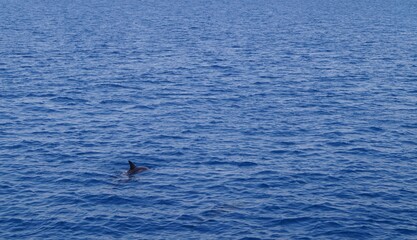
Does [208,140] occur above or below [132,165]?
above

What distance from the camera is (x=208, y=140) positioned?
5894 cm

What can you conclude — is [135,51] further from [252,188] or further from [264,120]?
[252,188]

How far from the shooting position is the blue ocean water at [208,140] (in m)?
42.1

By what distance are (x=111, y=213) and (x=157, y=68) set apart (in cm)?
5084

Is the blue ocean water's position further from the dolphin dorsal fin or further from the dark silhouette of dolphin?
the dolphin dorsal fin

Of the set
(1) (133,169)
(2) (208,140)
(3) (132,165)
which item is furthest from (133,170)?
(2) (208,140)

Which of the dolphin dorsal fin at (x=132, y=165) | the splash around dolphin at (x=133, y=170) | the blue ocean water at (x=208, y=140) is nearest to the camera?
the blue ocean water at (x=208, y=140)

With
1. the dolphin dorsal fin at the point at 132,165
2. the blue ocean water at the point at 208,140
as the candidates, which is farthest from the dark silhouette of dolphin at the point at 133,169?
the blue ocean water at the point at 208,140

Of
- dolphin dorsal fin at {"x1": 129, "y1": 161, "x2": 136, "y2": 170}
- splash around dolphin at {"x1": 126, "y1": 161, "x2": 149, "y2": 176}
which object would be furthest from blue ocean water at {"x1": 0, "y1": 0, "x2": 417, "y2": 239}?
dolphin dorsal fin at {"x1": 129, "y1": 161, "x2": 136, "y2": 170}

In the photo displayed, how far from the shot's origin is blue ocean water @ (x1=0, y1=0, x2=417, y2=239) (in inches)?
1656

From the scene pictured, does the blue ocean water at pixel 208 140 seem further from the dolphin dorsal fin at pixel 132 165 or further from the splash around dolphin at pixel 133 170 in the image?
the dolphin dorsal fin at pixel 132 165

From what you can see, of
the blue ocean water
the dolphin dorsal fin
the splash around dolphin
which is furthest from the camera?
the splash around dolphin

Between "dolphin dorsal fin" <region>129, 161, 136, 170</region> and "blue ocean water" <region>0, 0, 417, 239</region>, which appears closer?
"blue ocean water" <region>0, 0, 417, 239</region>

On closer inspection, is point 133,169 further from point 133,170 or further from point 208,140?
point 208,140
